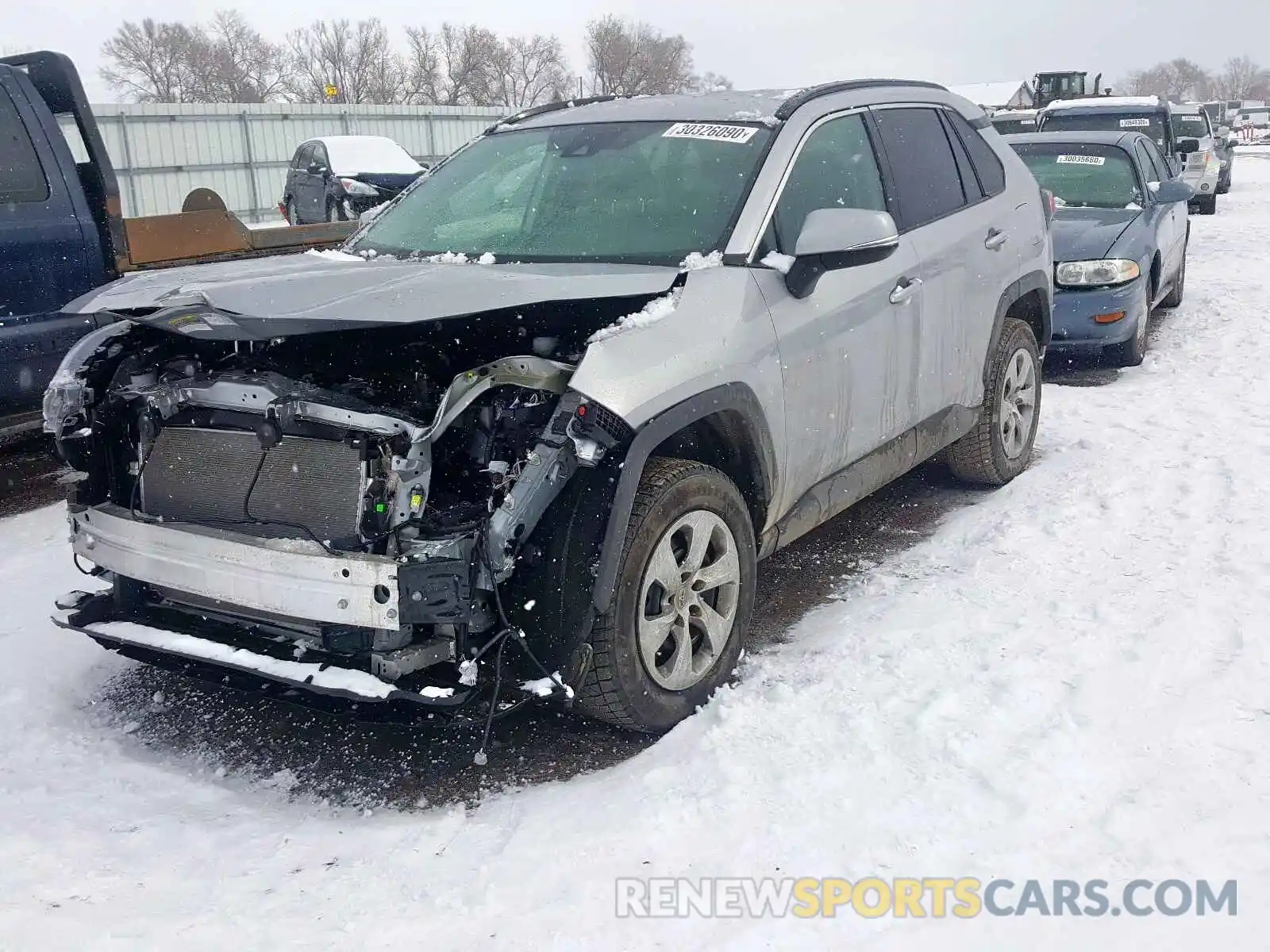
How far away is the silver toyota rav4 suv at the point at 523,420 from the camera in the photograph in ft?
9.89

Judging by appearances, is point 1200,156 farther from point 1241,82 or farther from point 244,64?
point 1241,82

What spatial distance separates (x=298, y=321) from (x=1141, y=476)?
14.1 ft

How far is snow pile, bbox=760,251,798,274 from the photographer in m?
3.75

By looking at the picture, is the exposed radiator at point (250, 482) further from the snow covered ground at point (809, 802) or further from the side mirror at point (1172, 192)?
the side mirror at point (1172, 192)

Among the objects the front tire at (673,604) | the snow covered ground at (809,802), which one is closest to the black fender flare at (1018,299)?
the snow covered ground at (809,802)

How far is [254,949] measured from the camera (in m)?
2.49

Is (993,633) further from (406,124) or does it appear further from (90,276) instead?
(406,124)

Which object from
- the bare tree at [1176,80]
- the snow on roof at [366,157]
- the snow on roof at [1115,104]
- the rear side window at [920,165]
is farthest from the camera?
the bare tree at [1176,80]

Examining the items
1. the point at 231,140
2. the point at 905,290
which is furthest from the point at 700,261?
the point at 231,140

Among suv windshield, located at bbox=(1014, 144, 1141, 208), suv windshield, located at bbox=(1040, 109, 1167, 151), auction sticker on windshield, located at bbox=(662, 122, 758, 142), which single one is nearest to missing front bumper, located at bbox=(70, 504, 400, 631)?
auction sticker on windshield, located at bbox=(662, 122, 758, 142)

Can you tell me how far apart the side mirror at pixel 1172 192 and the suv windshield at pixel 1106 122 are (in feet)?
19.3

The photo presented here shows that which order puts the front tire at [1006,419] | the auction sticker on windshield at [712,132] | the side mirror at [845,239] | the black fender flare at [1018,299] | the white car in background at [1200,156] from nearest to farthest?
1. the side mirror at [845,239]
2. the auction sticker on windshield at [712,132]
3. the black fender flare at [1018,299]
4. the front tire at [1006,419]
5. the white car in background at [1200,156]

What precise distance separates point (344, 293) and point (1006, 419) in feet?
12.0

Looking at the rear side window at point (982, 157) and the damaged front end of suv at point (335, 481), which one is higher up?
the rear side window at point (982, 157)
